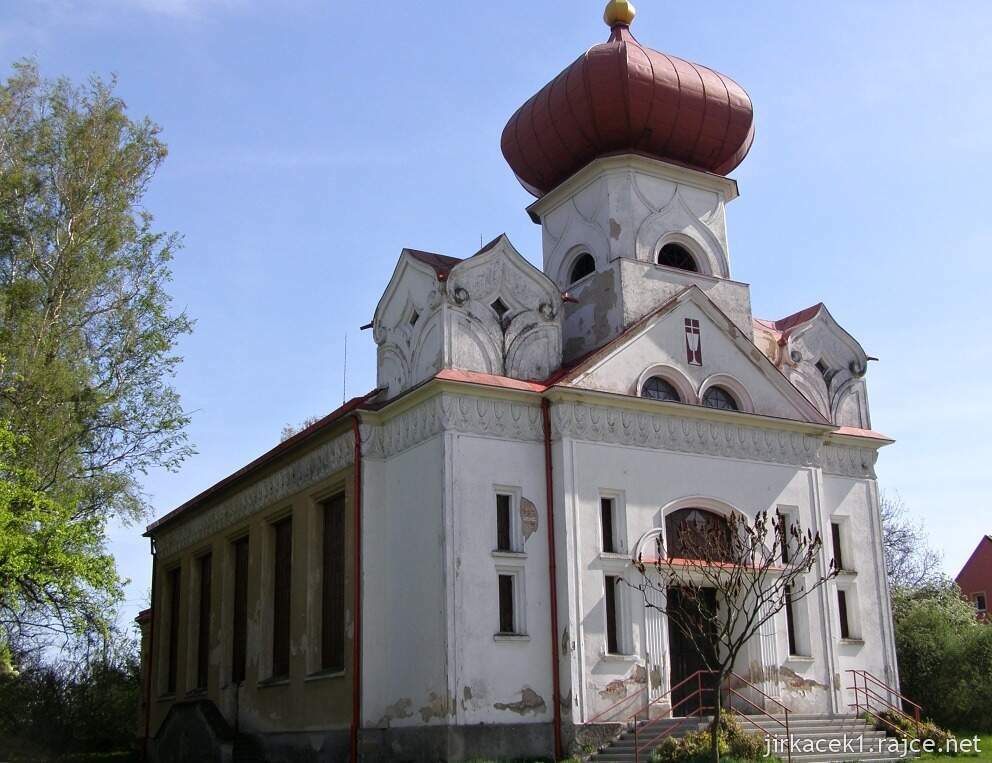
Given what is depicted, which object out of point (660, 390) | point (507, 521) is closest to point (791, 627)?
point (660, 390)

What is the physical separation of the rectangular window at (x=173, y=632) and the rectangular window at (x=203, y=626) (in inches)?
47.9

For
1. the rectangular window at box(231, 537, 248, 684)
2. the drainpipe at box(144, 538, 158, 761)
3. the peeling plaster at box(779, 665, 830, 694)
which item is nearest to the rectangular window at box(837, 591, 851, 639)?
the peeling plaster at box(779, 665, 830, 694)

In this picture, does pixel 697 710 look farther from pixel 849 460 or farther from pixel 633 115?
pixel 633 115

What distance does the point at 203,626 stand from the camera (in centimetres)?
2756

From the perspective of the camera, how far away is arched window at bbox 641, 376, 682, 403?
67.4ft

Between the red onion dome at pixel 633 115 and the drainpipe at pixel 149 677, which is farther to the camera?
the drainpipe at pixel 149 677

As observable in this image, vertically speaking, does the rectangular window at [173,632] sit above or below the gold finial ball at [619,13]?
below

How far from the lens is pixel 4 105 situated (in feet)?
77.4

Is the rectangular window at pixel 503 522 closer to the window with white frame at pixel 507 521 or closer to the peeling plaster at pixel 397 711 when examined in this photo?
the window with white frame at pixel 507 521

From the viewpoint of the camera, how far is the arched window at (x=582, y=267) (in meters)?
23.6

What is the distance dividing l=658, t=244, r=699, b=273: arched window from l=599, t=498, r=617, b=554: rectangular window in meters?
6.21

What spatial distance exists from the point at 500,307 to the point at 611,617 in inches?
228

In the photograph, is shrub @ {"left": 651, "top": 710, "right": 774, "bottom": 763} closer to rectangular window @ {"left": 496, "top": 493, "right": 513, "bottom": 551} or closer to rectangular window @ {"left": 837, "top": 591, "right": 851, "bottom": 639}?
rectangular window @ {"left": 496, "top": 493, "right": 513, "bottom": 551}

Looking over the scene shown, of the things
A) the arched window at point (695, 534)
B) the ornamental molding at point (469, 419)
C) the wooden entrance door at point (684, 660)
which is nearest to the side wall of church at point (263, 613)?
the ornamental molding at point (469, 419)
